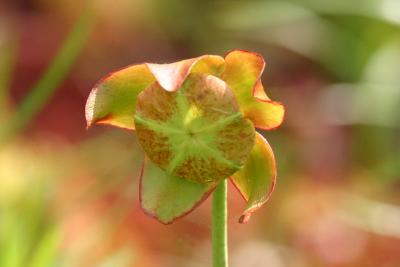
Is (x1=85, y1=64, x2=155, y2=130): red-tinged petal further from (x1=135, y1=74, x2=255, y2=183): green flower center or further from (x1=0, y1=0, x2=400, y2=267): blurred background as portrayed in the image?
(x1=0, y1=0, x2=400, y2=267): blurred background

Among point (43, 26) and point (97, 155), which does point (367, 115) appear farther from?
point (43, 26)

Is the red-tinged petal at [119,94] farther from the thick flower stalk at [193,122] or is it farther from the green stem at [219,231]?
the green stem at [219,231]

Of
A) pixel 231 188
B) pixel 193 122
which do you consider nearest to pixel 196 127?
pixel 193 122

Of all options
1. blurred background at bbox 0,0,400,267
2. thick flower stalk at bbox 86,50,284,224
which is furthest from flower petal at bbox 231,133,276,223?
blurred background at bbox 0,0,400,267

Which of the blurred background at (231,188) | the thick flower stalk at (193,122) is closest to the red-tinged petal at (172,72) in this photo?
the thick flower stalk at (193,122)

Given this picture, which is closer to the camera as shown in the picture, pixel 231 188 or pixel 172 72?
pixel 172 72

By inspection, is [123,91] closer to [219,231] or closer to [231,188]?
[219,231]

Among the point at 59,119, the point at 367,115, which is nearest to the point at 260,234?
the point at 367,115
